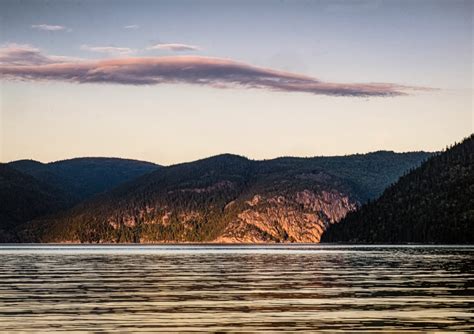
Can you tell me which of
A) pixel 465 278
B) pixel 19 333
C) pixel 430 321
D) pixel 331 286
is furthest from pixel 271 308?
pixel 465 278

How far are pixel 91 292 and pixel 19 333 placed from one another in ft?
92.6

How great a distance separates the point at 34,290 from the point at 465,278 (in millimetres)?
38917

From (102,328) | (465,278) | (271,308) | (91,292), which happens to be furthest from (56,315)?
(465,278)

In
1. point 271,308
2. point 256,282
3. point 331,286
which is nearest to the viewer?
point 271,308

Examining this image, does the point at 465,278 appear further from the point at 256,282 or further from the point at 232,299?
the point at 232,299

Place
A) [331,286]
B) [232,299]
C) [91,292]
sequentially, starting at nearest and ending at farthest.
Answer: [232,299]
[91,292]
[331,286]

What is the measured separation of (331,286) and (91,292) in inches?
774

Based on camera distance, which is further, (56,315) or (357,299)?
(357,299)

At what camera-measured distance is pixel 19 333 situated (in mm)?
48688

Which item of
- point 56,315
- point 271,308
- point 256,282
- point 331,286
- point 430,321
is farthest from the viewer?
point 256,282

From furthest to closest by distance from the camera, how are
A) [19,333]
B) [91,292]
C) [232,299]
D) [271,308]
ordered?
[91,292] → [232,299] → [271,308] → [19,333]

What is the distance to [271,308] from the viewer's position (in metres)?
61.8

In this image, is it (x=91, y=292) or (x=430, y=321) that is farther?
(x=91, y=292)

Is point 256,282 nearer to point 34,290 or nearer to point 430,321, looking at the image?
point 34,290
